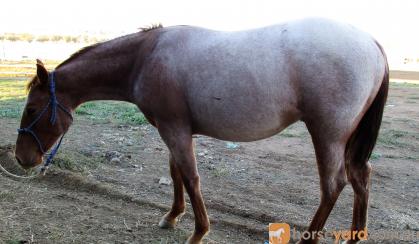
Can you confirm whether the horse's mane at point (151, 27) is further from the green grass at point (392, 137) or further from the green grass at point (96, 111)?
the green grass at point (392, 137)

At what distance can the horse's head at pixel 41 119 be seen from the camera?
122 inches

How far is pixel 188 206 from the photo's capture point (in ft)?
13.2

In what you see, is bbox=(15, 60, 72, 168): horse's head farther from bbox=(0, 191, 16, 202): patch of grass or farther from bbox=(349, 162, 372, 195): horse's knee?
bbox=(349, 162, 372, 195): horse's knee

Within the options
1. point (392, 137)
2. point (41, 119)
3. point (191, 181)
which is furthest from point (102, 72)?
point (392, 137)

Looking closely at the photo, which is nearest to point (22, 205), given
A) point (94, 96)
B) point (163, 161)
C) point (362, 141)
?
point (94, 96)

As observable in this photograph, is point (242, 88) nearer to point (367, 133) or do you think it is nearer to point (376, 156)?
point (367, 133)

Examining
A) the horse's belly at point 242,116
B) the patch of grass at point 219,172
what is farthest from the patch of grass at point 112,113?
the horse's belly at point 242,116

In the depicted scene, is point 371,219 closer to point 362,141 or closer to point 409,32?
point 362,141

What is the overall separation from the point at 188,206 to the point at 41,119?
1.75 metres

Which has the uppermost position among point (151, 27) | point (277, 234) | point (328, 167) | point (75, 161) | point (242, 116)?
point (151, 27)

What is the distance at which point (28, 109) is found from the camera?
311 centimetres

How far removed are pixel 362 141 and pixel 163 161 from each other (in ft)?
10.1

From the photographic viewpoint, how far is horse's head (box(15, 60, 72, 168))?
309cm

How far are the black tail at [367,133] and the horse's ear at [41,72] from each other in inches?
99.8
